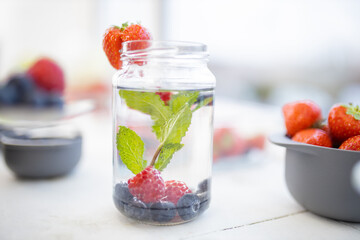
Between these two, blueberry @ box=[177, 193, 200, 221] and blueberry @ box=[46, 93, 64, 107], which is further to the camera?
blueberry @ box=[46, 93, 64, 107]

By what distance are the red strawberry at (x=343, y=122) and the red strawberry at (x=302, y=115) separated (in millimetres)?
36

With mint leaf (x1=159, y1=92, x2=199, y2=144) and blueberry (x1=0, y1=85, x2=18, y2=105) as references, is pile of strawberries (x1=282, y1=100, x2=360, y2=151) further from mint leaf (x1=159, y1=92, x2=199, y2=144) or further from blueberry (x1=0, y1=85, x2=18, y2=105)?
blueberry (x1=0, y1=85, x2=18, y2=105)

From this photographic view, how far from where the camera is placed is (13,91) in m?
1.08

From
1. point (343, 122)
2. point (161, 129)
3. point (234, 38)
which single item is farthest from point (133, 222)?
point (234, 38)

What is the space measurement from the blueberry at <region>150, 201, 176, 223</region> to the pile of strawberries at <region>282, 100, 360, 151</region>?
0.84 feet

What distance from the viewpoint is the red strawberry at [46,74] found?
1.12 meters

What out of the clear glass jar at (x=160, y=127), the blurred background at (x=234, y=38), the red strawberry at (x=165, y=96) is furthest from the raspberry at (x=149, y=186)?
the blurred background at (x=234, y=38)

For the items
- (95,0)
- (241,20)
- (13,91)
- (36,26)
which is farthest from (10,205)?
(95,0)

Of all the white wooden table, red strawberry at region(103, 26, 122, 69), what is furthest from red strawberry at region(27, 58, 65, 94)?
red strawberry at region(103, 26, 122, 69)

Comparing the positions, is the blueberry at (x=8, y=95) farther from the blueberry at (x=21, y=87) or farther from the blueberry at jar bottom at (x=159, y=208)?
the blueberry at jar bottom at (x=159, y=208)

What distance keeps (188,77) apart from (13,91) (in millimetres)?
701

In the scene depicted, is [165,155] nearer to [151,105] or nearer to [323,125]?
[151,105]

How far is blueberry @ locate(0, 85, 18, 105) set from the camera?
1058 mm

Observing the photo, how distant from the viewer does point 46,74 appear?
1118 millimetres
